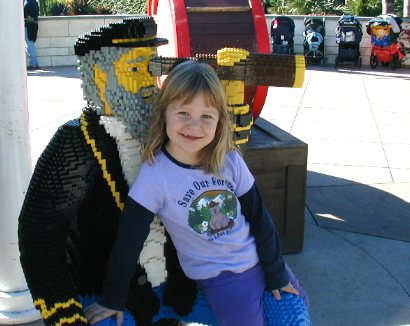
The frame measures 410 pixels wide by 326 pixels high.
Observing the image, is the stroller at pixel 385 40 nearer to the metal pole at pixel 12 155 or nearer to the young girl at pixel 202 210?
the metal pole at pixel 12 155

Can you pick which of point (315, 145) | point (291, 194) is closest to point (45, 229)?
point (291, 194)

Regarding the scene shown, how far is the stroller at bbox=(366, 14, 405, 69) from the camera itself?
39.1ft

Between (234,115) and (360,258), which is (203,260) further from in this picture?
(360,258)

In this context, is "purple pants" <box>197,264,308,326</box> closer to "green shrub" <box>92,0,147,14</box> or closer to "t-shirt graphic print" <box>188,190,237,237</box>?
"t-shirt graphic print" <box>188,190,237,237</box>

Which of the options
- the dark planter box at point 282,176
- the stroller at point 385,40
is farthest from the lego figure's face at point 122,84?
the stroller at point 385,40

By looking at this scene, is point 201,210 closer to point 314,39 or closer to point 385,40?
point 385,40

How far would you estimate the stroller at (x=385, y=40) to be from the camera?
1191 cm

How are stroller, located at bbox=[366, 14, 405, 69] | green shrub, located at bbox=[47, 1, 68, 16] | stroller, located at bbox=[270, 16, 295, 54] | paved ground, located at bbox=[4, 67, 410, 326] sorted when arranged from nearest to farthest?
paved ground, located at bbox=[4, 67, 410, 326] → stroller, located at bbox=[366, 14, 405, 69] → stroller, located at bbox=[270, 16, 295, 54] → green shrub, located at bbox=[47, 1, 68, 16]

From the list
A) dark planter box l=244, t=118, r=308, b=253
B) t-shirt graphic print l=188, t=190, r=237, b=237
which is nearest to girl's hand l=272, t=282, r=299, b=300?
t-shirt graphic print l=188, t=190, r=237, b=237

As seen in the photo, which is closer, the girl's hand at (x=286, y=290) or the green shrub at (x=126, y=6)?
the girl's hand at (x=286, y=290)

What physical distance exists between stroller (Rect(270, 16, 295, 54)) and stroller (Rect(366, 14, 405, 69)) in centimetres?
145

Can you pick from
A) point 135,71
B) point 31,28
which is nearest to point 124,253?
point 135,71

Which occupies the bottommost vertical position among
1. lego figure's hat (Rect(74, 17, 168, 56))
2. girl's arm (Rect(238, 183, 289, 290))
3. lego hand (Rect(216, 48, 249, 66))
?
girl's arm (Rect(238, 183, 289, 290))

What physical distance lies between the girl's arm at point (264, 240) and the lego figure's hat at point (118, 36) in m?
0.61
